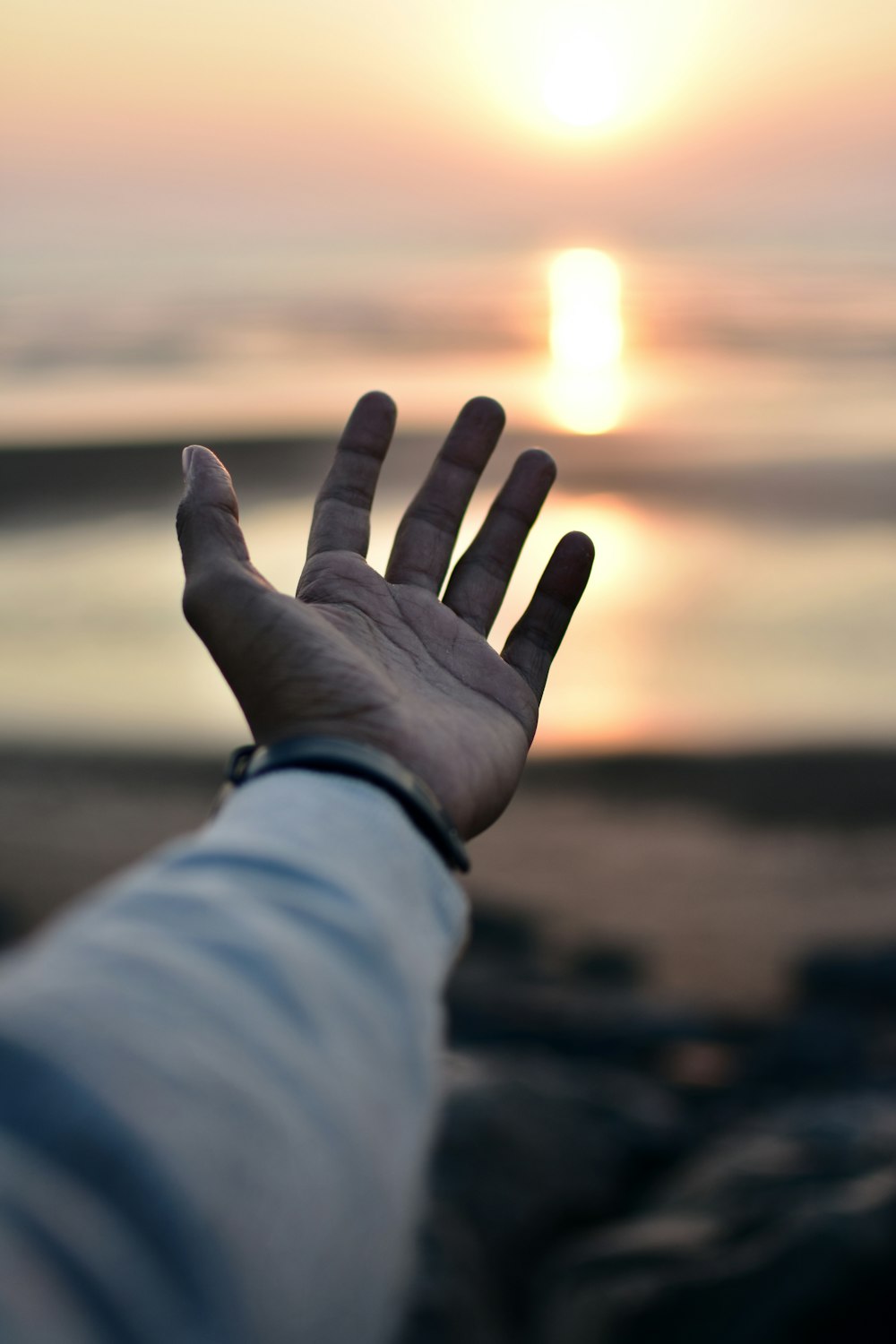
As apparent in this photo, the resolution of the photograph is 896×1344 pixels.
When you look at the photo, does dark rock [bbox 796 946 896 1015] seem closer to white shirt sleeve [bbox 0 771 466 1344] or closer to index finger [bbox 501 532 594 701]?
index finger [bbox 501 532 594 701]

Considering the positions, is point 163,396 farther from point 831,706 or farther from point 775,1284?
point 775,1284

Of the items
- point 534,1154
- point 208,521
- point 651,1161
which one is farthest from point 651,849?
point 208,521

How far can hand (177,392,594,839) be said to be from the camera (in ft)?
5.40

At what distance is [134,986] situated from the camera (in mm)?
792

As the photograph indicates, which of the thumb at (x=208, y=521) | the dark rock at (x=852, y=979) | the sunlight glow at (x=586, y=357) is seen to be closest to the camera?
the thumb at (x=208, y=521)

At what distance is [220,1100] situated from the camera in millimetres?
730

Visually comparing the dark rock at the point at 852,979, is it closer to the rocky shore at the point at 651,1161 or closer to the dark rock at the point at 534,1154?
the rocky shore at the point at 651,1161

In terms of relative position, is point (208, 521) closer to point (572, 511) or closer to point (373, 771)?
point (373, 771)

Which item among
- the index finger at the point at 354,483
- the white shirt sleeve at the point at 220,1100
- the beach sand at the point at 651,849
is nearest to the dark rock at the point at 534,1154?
the beach sand at the point at 651,849

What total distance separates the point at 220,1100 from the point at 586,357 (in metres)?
22.1

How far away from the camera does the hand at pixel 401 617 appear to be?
1.65 m

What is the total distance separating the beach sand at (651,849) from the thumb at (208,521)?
274 centimetres

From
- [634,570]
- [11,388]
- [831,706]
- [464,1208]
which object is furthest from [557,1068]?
[11,388]

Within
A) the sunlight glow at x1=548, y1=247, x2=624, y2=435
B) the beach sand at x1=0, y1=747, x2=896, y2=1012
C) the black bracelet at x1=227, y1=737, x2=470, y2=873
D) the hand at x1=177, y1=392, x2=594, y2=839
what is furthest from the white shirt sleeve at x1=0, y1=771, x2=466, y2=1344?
the sunlight glow at x1=548, y1=247, x2=624, y2=435
